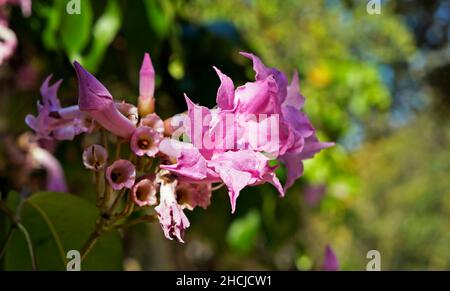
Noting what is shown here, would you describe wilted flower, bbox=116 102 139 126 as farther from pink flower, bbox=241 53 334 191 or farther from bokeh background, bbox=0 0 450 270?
bokeh background, bbox=0 0 450 270

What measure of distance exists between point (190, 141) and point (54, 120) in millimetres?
154

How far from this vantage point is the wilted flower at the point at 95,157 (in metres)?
0.60

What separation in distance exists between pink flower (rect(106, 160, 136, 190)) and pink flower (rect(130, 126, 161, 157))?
0.01 metres

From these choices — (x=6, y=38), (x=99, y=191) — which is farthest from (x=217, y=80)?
(x=99, y=191)

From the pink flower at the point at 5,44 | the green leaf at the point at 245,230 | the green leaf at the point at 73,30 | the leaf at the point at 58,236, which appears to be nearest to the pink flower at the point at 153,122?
the leaf at the point at 58,236

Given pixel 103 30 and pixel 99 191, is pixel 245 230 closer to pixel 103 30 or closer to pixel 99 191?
pixel 103 30

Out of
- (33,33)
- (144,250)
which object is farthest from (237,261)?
(33,33)

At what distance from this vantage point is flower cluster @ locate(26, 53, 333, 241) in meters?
0.55

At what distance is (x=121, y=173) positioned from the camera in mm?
582

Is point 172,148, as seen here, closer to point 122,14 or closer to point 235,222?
point 122,14

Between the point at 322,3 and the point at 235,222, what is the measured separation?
102 inches

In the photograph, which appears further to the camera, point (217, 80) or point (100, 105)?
point (217, 80)

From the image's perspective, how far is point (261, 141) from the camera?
56cm

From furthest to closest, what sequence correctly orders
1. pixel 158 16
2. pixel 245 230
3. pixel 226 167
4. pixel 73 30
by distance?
pixel 245 230 < pixel 158 16 < pixel 73 30 < pixel 226 167
